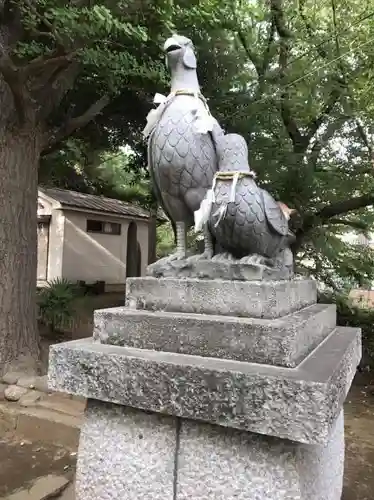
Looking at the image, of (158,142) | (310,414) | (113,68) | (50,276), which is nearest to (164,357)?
(310,414)

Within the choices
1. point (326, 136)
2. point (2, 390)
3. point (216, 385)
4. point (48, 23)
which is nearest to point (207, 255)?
point (216, 385)

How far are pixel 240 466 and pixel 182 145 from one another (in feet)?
4.26

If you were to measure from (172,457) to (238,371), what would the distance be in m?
0.45

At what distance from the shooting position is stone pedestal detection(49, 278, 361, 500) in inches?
54.1

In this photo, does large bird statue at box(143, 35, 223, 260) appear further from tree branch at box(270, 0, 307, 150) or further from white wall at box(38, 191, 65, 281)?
white wall at box(38, 191, 65, 281)

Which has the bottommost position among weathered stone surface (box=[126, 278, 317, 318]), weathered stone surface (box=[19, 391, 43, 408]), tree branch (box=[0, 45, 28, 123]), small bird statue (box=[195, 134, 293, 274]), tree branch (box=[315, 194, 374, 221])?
weathered stone surface (box=[19, 391, 43, 408])

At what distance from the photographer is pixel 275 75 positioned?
6527 millimetres

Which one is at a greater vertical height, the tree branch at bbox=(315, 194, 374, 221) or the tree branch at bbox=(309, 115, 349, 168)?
the tree branch at bbox=(309, 115, 349, 168)

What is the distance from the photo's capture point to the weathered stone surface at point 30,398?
4.73 meters

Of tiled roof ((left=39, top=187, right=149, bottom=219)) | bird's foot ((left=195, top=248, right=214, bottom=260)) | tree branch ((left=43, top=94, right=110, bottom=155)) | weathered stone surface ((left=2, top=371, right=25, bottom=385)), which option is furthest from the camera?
tiled roof ((left=39, top=187, right=149, bottom=219))

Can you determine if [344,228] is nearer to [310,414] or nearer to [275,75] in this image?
[275,75]

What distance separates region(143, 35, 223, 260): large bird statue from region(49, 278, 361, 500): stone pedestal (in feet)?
1.42

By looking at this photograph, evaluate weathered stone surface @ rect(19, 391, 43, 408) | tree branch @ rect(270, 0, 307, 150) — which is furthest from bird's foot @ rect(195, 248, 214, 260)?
tree branch @ rect(270, 0, 307, 150)

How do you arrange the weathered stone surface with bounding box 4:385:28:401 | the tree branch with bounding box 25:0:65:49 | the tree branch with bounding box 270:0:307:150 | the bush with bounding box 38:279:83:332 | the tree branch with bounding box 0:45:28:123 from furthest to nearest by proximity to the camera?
the bush with bounding box 38:279:83:332 < the tree branch with bounding box 270:0:307:150 < the weathered stone surface with bounding box 4:385:28:401 < the tree branch with bounding box 0:45:28:123 < the tree branch with bounding box 25:0:65:49
